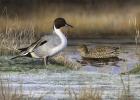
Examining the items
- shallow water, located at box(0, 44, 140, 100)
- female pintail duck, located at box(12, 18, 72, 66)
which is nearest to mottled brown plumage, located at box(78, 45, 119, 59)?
shallow water, located at box(0, 44, 140, 100)

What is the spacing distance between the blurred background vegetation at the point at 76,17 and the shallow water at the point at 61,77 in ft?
9.70

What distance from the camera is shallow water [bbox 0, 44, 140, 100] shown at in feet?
29.4

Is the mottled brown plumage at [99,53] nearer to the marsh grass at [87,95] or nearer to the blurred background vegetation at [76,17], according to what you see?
the blurred background vegetation at [76,17]

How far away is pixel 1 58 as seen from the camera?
1238 cm

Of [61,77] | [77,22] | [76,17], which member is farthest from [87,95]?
[76,17]

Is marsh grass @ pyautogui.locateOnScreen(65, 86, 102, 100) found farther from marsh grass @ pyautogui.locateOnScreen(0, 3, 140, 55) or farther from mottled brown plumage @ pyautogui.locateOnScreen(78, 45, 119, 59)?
marsh grass @ pyautogui.locateOnScreen(0, 3, 140, 55)

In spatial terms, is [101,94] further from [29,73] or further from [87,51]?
[87,51]

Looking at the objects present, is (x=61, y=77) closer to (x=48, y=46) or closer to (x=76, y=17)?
(x=48, y=46)

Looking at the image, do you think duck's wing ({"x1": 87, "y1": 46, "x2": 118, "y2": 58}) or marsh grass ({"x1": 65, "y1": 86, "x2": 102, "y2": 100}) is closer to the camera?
marsh grass ({"x1": 65, "y1": 86, "x2": 102, "y2": 100})

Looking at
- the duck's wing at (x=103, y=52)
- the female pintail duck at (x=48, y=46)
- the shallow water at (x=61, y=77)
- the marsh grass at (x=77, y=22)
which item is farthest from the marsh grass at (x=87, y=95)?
the marsh grass at (x=77, y=22)

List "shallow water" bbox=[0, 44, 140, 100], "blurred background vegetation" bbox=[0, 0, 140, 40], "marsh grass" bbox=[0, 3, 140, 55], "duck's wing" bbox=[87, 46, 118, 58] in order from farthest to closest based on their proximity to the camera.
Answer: "blurred background vegetation" bbox=[0, 0, 140, 40], "marsh grass" bbox=[0, 3, 140, 55], "duck's wing" bbox=[87, 46, 118, 58], "shallow water" bbox=[0, 44, 140, 100]

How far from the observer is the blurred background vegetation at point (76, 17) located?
59.9 feet

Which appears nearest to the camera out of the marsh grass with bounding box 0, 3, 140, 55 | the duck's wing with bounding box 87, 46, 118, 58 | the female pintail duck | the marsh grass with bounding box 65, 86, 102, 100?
the marsh grass with bounding box 65, 86, 102, 100

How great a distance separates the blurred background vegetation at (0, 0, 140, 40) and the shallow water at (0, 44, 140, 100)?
296 cm
